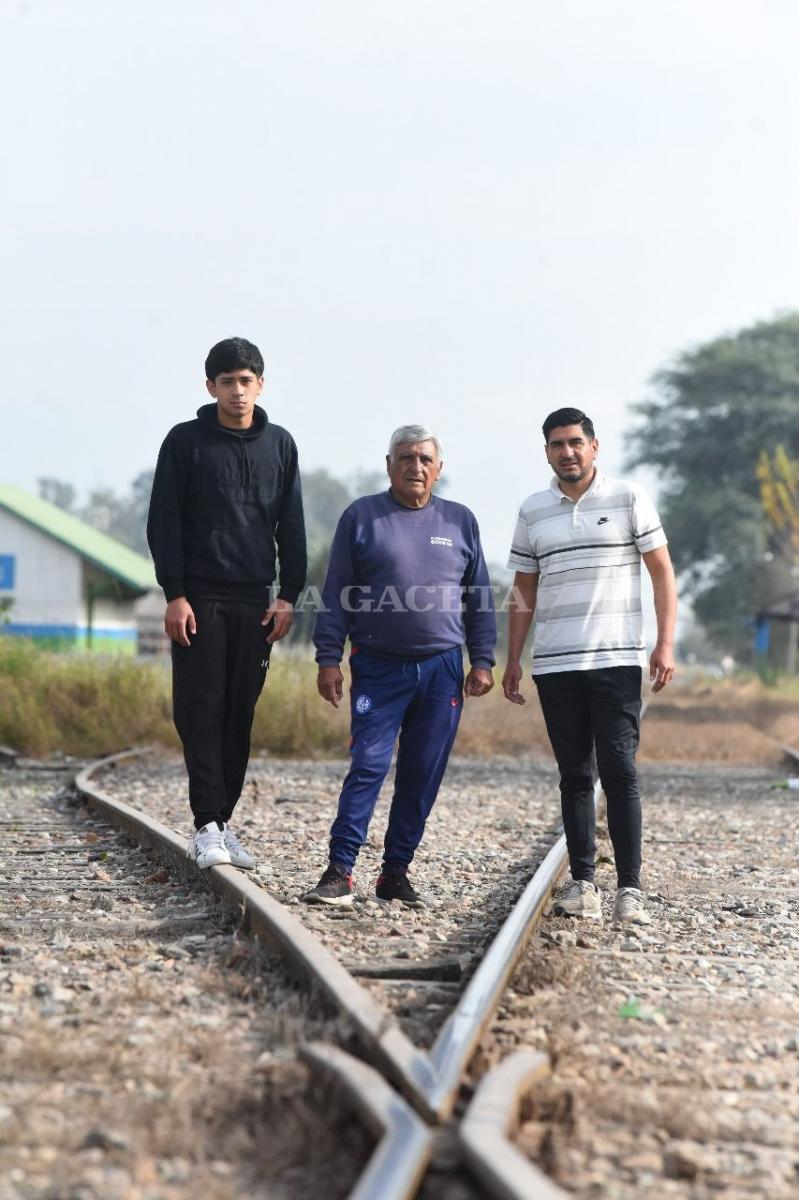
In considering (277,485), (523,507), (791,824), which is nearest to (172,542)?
(277,485)

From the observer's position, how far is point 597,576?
19.5ft

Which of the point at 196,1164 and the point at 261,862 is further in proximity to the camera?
the point at 261,862

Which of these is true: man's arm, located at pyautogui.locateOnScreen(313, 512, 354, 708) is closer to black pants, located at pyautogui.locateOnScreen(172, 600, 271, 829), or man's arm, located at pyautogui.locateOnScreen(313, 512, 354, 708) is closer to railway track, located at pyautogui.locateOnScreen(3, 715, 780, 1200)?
black pants, located at pyautogui.locateOnScreen(172, 600, 271, 829)

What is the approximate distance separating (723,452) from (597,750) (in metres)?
56.5

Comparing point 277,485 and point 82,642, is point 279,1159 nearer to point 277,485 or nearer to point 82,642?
point 277,485

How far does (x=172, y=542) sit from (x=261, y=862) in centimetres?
185

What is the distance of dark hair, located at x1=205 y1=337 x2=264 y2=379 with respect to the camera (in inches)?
244

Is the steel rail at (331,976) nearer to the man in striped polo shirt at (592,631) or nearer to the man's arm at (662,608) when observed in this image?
the man in striped polo shirt at (592,631)

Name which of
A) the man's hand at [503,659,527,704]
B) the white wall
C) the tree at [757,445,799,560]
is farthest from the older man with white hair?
the white wall

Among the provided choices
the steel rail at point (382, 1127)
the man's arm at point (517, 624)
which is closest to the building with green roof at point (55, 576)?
the man's arm at point (517, 624)

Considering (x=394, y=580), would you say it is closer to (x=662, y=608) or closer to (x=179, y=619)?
(x=179, y=619)

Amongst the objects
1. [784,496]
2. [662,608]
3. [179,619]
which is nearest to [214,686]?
[179,619]

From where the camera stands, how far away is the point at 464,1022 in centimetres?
371

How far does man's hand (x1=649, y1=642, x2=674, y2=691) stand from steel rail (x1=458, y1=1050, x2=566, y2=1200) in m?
2.65
